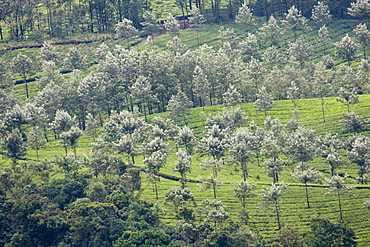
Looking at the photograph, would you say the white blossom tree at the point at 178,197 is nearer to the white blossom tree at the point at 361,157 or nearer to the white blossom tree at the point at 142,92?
the white blossom tree at the point at 361,157

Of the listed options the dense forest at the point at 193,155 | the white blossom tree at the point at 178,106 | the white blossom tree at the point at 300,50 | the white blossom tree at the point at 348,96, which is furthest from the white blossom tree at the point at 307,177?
the white blossom tree at the point at 300,50

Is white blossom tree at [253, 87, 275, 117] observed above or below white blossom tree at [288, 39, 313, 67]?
below

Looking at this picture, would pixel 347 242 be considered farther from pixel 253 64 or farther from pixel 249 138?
pixel 253 64

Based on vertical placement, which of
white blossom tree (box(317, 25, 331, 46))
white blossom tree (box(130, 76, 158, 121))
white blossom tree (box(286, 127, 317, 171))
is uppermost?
white blossom tree (box(317, 25, 331, 46))

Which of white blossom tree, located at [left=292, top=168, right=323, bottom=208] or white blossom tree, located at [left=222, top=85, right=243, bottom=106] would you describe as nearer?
white blossom tree, located at [left=292, top=168, right=323, bottom=208]

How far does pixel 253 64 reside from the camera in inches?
6329

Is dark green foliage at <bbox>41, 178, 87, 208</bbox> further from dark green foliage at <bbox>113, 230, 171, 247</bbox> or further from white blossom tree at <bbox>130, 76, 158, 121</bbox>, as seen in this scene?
white blossom tree at <bbox>130, 76, 158, 121</bbox>

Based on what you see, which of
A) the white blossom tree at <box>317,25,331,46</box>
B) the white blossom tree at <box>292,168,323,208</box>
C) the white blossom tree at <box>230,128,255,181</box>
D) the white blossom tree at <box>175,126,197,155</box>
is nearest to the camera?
the white blossom tree at <box>292,168,323,208</box>

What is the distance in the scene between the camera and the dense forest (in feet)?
341

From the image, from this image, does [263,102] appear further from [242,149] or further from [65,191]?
[65,191]

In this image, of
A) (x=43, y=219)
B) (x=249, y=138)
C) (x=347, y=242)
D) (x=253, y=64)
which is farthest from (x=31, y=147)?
(x=347, y=242)

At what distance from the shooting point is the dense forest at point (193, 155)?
104 meters

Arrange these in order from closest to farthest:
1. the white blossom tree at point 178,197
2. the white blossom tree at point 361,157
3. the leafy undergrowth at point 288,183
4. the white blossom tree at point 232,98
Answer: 1. the leafy undergrowth at point 288,183
2. the white blossom tree at point 178,197
3. the white blossom tree at point 361,157
4. the white blossom tree at point 232,98

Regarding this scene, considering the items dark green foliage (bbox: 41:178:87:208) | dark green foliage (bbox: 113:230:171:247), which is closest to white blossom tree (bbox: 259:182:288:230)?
dark green foliage (bbox: 113:230:171:247)
